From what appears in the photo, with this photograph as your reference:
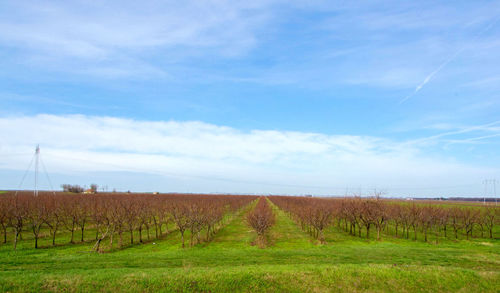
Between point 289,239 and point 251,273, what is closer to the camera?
point 251,273

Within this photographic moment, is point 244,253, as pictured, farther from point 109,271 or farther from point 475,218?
point 475,218

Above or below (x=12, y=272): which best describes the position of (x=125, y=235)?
below

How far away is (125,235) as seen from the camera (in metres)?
36.6

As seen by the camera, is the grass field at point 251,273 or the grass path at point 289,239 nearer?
A: the grass field at point 251,273

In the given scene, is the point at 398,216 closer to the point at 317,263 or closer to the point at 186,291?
the point at 317,263

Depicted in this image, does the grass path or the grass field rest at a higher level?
the grass field

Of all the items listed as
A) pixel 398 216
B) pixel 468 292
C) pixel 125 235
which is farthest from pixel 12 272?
pixel 398 216

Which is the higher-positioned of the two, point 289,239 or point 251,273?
point 251,273

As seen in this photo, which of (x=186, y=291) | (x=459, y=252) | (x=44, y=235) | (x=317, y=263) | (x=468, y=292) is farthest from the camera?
(x=44, y=235)

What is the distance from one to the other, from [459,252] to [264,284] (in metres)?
19.8

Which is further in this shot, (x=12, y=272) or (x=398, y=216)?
(x=398, y=216)

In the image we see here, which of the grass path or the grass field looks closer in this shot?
the grass field

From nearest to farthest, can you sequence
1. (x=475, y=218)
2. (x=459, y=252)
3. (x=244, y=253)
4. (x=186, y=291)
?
(x=186, y=291) < (x=244, y=253) < (x=459, y=252) < (x=475, y=218)

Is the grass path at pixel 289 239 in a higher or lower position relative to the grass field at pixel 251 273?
lower
